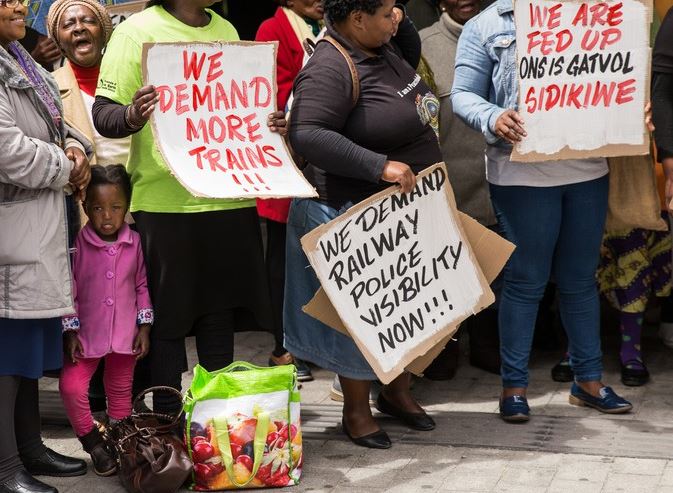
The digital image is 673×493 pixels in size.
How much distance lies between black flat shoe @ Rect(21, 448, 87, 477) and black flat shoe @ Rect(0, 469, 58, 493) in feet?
0.84

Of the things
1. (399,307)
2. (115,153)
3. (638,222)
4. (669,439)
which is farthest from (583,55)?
(115,153)

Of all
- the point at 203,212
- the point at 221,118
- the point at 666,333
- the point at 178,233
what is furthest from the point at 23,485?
the point at 666,333

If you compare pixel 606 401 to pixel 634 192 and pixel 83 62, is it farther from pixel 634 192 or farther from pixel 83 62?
pixel 83 62

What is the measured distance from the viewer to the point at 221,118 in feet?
16.3

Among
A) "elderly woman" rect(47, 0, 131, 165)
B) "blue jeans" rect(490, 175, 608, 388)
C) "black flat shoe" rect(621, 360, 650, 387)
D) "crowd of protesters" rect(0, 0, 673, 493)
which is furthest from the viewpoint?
"black flat shoe" rect(621, 360, 650, 387)

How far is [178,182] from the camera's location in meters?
4.97

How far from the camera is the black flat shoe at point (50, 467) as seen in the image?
16.4ft

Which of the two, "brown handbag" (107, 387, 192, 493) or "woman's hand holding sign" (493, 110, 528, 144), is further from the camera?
"woman's hand holding sign" (493, 110, 528, 144)

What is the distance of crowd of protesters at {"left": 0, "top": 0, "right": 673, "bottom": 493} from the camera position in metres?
4.65

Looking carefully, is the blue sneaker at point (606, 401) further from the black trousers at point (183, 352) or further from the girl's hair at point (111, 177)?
the girl's hair at point (111, 177)

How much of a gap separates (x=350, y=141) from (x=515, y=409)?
58.1 inches

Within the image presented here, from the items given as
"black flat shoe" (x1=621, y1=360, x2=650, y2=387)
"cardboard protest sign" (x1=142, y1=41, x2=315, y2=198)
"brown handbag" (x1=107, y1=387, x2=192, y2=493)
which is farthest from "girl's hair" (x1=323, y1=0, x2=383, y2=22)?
"black flat shoe" (x1=621, y1=360, x2=650, y2=387)

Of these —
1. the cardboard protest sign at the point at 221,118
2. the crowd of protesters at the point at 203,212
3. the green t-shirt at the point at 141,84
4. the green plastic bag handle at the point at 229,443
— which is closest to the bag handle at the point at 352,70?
the crowd of protesters at the point at 203,212

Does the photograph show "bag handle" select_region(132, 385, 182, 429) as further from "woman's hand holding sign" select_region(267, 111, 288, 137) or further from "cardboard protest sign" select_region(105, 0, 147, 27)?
"cardboard protest sign" select_region(105, 0, 147, 27)
